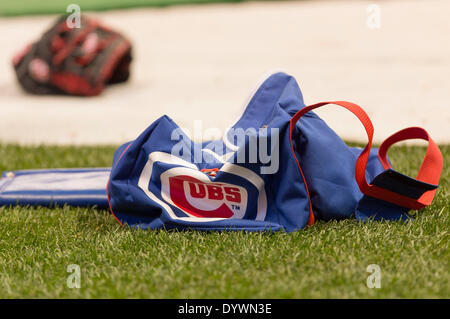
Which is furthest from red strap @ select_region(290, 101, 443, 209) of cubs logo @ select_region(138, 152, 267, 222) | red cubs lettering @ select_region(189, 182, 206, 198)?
red cubs lettering @ select_region(189, 182, 206, 198)

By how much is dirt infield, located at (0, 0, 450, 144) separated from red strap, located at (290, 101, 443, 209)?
1.28 m

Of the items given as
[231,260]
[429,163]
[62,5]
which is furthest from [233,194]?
[62,5]

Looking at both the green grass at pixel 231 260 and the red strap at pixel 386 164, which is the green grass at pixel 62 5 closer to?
the red strap at pixel 386 164

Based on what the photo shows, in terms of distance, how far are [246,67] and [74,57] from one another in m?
1.53

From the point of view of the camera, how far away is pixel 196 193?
1.88 meters

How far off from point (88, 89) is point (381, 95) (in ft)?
7.32

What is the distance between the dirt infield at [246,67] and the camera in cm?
388

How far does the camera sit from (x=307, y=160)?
1.85 metres

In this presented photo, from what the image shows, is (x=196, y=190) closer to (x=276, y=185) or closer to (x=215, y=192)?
(x=215, y=192)

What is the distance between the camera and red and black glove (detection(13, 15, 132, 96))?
4.56 m

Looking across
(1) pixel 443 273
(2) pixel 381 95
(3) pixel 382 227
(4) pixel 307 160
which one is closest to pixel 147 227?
(4) pixel 307 160

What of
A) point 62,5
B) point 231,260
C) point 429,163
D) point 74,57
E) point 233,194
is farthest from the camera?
point 62,5

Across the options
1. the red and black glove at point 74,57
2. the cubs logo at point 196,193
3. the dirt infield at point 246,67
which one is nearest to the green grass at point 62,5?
the dirt infield at point 246,67

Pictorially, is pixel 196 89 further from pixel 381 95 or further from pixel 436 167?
pixel 436 167
